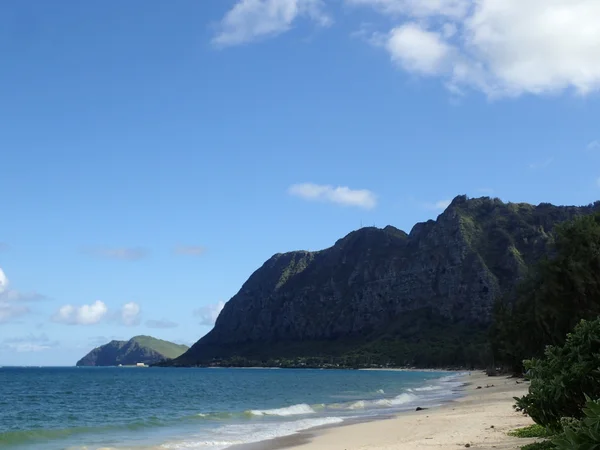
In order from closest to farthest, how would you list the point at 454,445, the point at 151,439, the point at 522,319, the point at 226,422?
the point at 454,445 → the point at 151,439 → the point at 226,422 → the point at 522,319

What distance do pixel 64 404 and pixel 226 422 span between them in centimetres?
3353

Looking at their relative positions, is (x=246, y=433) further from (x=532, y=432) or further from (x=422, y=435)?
(x=532, y=432)

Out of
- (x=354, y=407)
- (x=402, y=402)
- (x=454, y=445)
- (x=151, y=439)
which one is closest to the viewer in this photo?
(x=454, y=445)

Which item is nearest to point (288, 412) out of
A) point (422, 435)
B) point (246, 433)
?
point (246, 433)

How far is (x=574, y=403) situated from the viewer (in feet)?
40.7

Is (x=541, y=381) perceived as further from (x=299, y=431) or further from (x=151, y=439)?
(x=151, y=439)

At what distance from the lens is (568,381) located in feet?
40.2

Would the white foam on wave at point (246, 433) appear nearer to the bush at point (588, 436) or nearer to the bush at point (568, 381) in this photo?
the bush at point (568, 381)

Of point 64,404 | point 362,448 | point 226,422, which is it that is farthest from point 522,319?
point 362,448

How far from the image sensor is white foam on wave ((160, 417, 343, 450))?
28.1 metres

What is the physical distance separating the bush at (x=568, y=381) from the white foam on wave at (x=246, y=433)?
17.1 metres

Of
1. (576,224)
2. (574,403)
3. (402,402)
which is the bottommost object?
(402,402)

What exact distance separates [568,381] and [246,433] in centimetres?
2406

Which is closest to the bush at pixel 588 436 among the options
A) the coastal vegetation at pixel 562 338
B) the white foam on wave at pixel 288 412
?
the coastal vegetation at pixel 562 338
